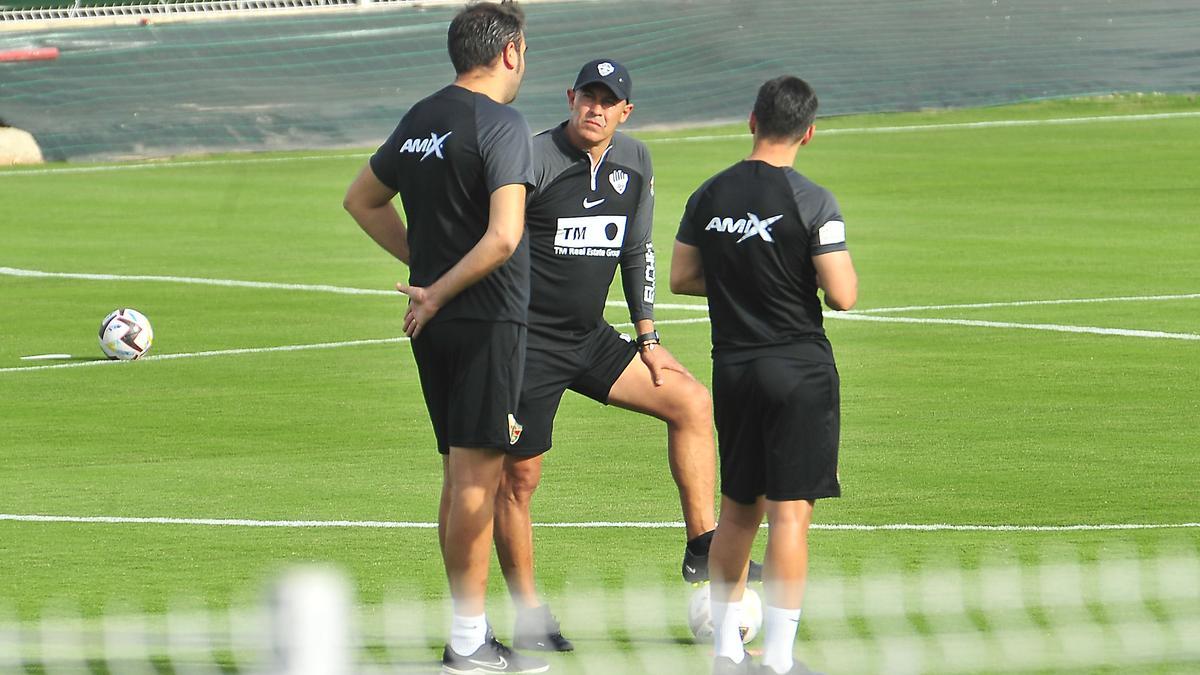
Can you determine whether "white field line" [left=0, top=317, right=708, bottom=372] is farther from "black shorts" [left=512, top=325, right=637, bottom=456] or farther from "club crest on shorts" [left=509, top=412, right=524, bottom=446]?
"club crest on shorts" [left=509, top=412, right=524, bottom=446]

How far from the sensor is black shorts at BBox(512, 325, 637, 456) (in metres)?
8.14

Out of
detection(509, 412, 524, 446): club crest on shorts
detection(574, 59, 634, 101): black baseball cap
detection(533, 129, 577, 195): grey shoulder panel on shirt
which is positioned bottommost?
detection(509, 412, 524, 446): club crest on shorts

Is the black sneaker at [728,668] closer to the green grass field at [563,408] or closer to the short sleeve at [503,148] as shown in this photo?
the green grass field at [563,408]

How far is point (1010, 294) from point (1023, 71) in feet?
76.0

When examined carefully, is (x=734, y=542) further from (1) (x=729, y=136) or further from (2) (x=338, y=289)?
(1) (x=729, y=136)

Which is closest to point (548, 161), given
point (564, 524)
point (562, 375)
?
point (562, 375)

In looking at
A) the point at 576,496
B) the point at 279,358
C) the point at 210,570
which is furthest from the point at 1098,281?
the point at 210,570

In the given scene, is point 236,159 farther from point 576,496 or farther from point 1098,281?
point 576,496

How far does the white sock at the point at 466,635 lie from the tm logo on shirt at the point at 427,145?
1.56 m

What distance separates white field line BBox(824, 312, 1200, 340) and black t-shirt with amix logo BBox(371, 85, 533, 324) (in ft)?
33.3

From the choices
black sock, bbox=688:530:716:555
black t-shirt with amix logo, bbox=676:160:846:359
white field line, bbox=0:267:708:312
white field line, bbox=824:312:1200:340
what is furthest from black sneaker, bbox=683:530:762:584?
white field line, bbox=0:267:708:312

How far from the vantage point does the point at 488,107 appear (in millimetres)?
7266

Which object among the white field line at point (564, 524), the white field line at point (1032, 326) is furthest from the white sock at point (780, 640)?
the white field line at point (1032, 326)

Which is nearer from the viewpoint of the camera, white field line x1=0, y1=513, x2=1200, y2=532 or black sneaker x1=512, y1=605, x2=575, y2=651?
black sneaker x1=512, y1=605, x2=575, y2=651
